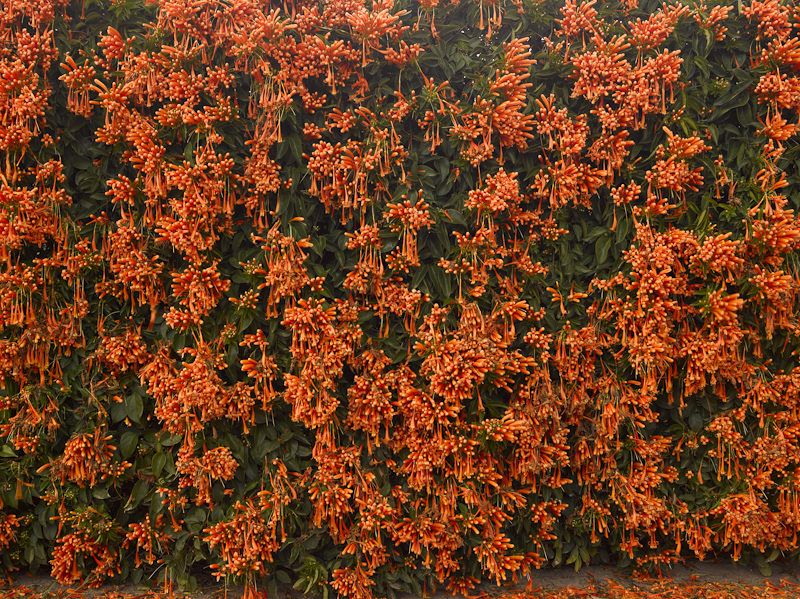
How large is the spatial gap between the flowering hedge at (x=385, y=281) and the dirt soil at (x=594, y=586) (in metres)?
0.13

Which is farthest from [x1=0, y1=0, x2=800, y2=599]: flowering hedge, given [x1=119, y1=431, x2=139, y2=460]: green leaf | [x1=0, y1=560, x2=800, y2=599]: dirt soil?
[x1=0, y1=560, x2=800, y2=599]: dirt soil

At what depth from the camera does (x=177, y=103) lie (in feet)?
9.48

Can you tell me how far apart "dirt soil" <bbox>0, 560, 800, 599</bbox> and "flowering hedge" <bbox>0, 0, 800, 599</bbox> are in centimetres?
13

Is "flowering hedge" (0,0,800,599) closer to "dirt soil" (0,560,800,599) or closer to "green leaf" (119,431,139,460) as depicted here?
"green leaf" (119,431,139,460)

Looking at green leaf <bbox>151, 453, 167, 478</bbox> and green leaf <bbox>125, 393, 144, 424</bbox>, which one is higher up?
green leaf <bbox>125, 393, 144, 424</bbox>

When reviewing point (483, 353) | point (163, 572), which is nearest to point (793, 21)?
point (483, 353)

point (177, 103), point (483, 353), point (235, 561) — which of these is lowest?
point (235, 561)

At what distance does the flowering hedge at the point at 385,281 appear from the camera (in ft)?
9.34

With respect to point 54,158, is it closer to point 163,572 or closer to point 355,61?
point 355,61

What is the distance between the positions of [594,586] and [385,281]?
2417 millimetres

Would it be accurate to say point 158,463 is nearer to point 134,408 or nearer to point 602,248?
point 134,408

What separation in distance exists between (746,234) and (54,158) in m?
4.30

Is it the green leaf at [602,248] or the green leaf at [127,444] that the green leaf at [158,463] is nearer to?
the green leaf at [127,444]

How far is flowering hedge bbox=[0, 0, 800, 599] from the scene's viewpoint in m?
2.85
